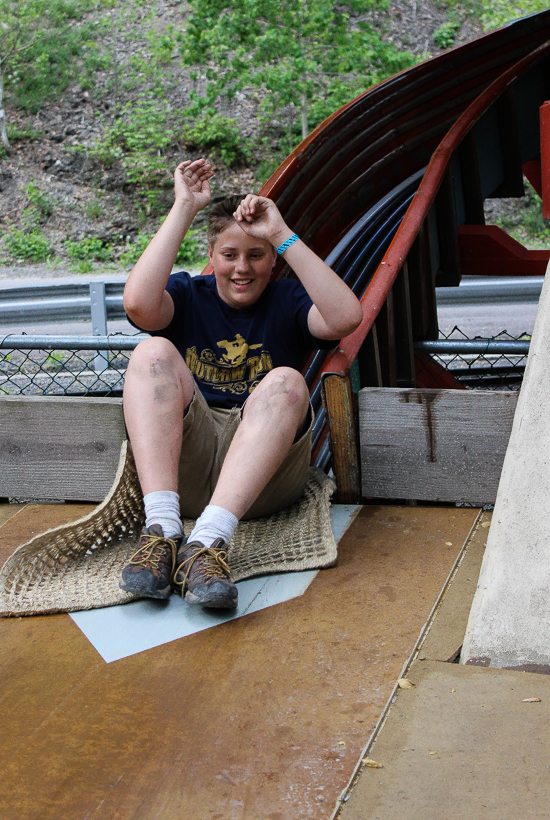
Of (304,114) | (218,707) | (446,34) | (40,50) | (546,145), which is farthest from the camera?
(446,34)

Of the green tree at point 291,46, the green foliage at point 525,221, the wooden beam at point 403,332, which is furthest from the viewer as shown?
the green foliage at point 525,221

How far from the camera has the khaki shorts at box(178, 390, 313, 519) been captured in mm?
2328

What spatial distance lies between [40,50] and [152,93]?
3347 millimetres

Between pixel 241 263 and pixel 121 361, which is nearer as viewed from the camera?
pixel 241 263

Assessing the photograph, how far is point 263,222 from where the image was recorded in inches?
92.7

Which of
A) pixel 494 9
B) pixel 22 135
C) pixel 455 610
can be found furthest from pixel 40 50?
A: pixel 455 610

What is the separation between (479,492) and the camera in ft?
8.34

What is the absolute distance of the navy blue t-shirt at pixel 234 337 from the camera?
8.05 ft

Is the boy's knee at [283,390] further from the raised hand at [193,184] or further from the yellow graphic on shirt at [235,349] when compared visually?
the raised hand at [193,184]

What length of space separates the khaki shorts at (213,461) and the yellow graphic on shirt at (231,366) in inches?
3.5

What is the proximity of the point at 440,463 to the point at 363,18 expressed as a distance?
2136cm

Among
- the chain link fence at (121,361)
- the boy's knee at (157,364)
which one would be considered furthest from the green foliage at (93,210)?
the boy's knee at (157,364)

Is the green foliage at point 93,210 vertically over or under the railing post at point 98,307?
over

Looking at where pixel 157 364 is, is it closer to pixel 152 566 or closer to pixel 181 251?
pixel 152 566
